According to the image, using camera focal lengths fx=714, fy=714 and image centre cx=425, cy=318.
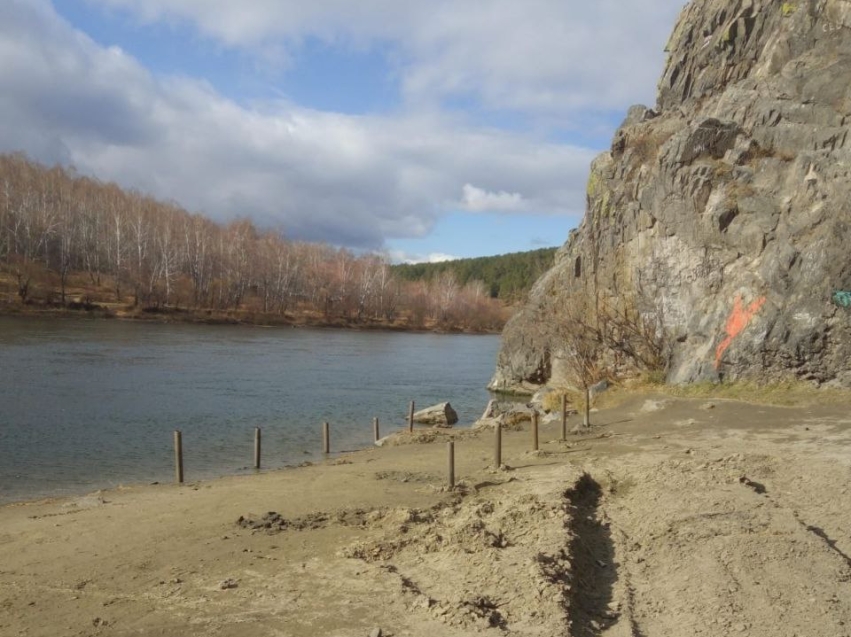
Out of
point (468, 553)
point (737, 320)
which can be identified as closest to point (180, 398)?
point (737, 320)

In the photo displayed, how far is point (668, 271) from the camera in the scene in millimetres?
32312

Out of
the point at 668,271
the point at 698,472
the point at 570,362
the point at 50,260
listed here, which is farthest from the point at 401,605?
the point at 50,260

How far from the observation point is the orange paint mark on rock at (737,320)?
26250 millimetres

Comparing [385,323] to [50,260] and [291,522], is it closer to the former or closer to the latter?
[50,260]

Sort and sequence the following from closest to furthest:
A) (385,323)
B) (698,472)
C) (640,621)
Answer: (640,621) → (698,472) → (385,323)

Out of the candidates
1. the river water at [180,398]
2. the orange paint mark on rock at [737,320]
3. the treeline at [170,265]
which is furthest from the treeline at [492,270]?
the orange paint mark on rock at [737,320]

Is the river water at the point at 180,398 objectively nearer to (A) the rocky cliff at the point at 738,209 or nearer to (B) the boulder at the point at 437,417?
(B) the boulder at the point at 437,417

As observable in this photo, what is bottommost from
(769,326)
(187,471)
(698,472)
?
(187,471)

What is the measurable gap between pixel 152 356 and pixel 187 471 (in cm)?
3108

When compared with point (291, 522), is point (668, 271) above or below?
above

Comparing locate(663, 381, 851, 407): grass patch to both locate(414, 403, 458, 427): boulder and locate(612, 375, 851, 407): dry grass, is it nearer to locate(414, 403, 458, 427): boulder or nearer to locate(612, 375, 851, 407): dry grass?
locate(612, 375, 851, 407): dry grass

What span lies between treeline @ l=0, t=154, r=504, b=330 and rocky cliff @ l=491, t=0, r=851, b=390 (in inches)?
2481

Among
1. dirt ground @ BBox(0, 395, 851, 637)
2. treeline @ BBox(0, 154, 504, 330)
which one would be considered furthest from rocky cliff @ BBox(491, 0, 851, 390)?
treeline @ BBox(0, 154, 504, 330)

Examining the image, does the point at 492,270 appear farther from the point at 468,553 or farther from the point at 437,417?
the point at 468,553
